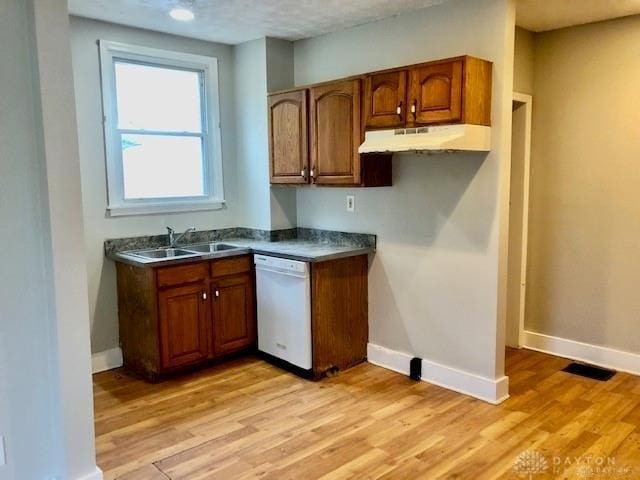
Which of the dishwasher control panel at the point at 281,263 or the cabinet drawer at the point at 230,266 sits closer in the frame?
the dishwasher control panel at the point at 281,263

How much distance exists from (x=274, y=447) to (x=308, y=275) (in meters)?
1.21

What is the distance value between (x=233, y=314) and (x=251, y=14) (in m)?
2.17

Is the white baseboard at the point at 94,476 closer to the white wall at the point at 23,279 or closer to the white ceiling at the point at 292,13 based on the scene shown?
the white wall at the point at 23,279

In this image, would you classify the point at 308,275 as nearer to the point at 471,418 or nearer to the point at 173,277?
the point at 173,277

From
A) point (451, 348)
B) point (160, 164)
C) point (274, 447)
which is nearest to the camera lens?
point (274, 447)

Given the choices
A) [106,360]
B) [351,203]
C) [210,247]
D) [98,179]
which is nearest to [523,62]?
[351,203]

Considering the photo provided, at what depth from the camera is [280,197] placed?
4543mm

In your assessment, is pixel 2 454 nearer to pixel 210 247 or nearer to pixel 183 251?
pixel 183 251

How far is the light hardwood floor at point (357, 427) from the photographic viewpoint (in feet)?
8.82

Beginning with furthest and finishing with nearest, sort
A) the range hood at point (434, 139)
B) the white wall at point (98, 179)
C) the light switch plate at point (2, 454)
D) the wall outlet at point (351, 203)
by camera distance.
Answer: the wall outlet at point (351, 203) < the white wall at point (98, 179) < the range hood at point (434, 139) < the light switch plate at point (2, 454)

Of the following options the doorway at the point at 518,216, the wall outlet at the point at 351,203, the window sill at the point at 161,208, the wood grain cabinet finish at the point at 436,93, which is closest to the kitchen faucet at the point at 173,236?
the window sill at the point at 161,208

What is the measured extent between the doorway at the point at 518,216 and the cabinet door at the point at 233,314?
6.90 ft

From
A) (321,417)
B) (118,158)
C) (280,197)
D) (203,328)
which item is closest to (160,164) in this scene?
(118,158)

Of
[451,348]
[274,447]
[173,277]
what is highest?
[173,277]
